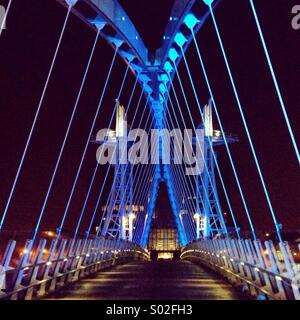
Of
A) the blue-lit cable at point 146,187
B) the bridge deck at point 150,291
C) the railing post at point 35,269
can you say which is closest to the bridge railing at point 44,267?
the railing post at point 35,269

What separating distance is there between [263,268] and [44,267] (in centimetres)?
352

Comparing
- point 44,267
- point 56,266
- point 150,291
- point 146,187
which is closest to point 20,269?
point 44,267

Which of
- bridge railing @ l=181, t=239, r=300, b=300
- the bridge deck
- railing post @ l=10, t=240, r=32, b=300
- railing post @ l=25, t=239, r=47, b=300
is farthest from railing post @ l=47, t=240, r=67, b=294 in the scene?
bridge railing @ l=181, t=239, r=300, b=300

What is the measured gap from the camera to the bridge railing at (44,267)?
25.8 ft

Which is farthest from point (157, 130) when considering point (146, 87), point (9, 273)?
point (9, 273)

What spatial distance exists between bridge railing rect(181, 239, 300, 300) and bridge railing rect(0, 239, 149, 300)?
3121 millimetres

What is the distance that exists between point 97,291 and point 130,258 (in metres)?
21.3

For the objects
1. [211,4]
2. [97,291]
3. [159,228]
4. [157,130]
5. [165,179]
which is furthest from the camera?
[159,228]

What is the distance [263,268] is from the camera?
851cm

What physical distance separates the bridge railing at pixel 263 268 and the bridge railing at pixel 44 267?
3121 millimetres

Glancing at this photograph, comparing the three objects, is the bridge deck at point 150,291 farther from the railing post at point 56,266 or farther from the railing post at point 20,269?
the railing post at point 20,269

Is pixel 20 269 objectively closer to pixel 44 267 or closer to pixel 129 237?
pixel 44 267

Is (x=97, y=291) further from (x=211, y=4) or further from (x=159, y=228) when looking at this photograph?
(x=159, y=228)

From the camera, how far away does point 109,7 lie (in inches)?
749
